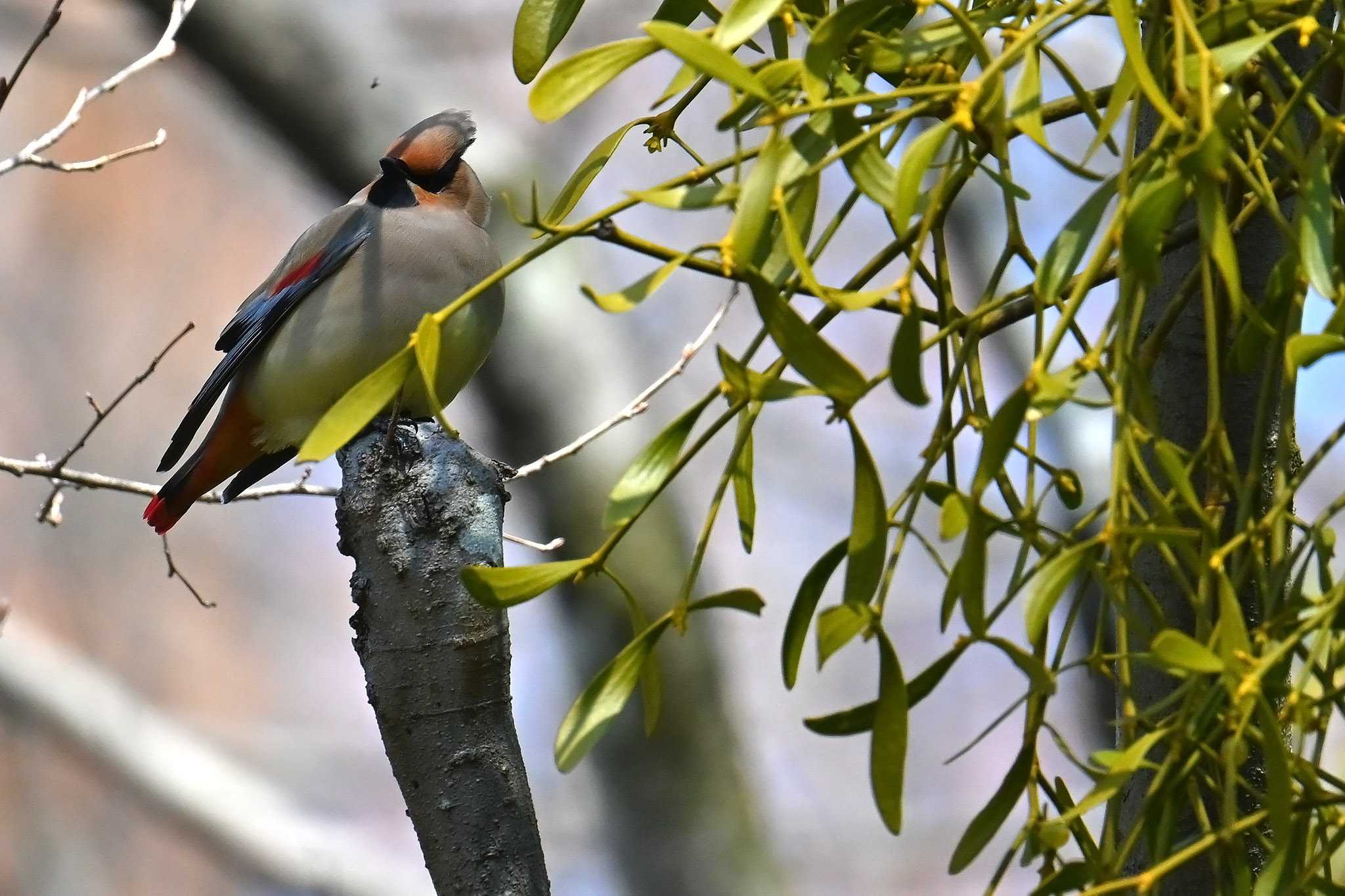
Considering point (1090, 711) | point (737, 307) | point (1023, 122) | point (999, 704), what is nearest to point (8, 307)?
point (737, 307)

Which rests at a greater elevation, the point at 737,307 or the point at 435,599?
the point at 737,307

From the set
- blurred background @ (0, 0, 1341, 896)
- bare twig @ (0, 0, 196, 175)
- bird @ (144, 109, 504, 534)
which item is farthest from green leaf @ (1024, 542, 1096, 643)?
blurred background @ (0, 0, 1341, 896)

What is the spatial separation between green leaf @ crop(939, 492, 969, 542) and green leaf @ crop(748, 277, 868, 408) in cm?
6

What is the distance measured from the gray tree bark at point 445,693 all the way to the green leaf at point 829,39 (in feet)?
1.33

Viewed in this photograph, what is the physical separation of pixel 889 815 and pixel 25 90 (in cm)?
647

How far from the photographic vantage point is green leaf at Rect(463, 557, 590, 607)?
802mm

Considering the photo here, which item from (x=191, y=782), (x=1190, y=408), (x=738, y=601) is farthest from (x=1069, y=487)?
(x=191, y=782)

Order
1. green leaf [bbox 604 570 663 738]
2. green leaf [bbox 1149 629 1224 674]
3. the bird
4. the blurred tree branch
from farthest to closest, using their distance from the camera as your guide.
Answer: the blurred tree branch
the bird
green leaf [bbox 604 570 663 738]
green leaf [bbox 1149 629 1224 674]

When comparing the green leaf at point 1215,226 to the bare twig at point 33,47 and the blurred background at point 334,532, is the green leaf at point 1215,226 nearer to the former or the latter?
the bare twig at point 33,47

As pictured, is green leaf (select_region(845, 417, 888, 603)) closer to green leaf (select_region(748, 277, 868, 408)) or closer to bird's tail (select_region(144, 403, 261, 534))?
green leaf (select_region(748, 277, 868, 408))

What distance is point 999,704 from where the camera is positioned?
18.1 feet

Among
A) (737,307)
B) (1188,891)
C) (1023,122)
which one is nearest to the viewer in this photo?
(1023,122)

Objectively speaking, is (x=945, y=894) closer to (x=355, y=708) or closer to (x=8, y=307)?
(x=355, y=708)

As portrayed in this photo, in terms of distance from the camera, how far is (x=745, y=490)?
906mm
